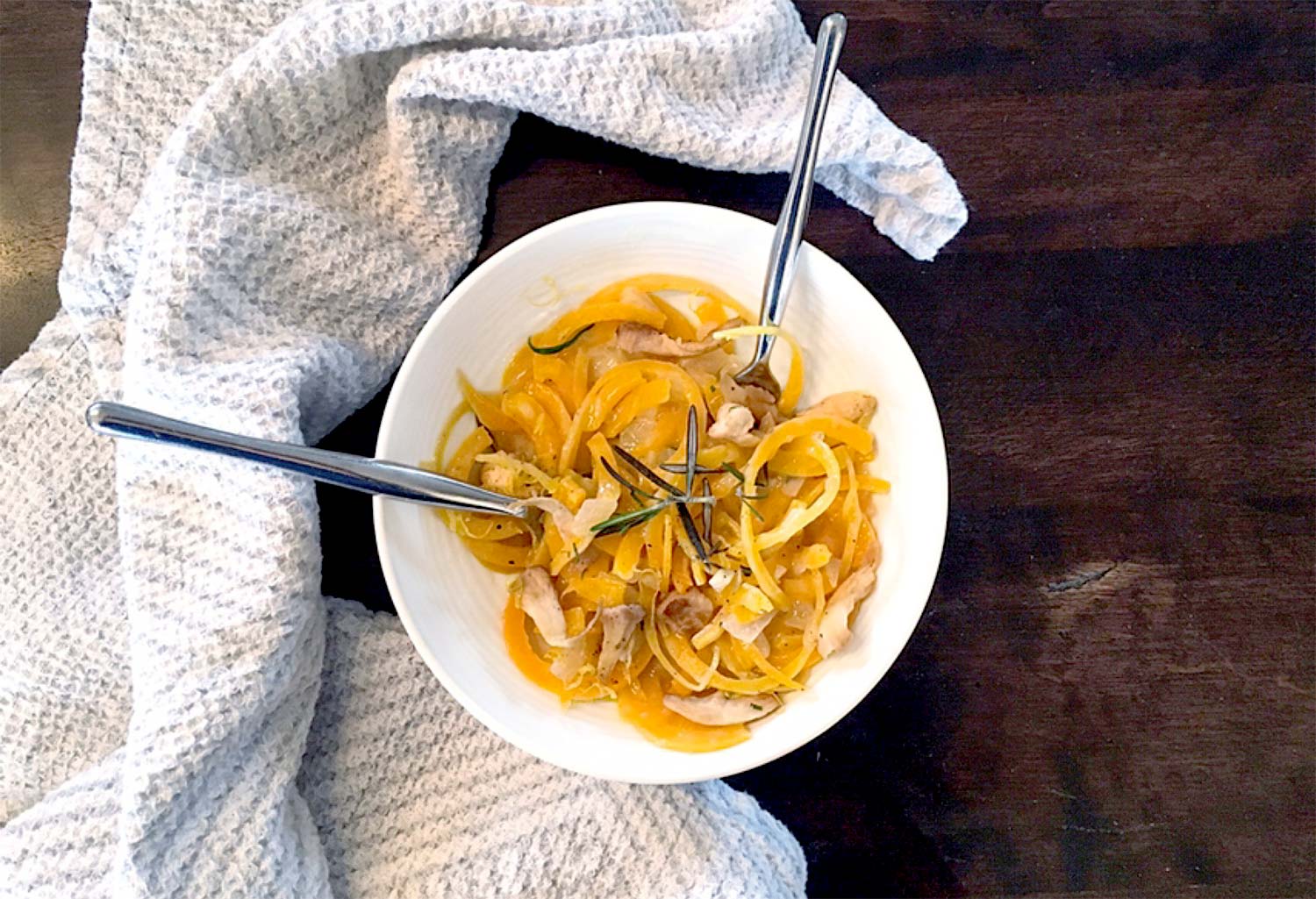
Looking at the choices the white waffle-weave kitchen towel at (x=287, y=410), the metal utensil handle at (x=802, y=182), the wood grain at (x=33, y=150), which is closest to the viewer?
the metal utensil handle at (x=802, y=182)

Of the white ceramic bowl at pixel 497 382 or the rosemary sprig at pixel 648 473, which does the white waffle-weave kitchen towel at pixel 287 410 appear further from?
the rosemary sprig at pixel 648 473

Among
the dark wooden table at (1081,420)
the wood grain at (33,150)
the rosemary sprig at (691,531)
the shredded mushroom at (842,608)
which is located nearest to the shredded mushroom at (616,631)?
the rosemary sprig at (691,531)

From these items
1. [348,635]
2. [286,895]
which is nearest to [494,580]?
[348,635]

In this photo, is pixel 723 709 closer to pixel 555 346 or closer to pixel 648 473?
pixel 648 473

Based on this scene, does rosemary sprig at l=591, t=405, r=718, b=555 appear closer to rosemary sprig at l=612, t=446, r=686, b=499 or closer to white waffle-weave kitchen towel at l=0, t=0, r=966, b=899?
rosemary sprig at l=612, t=446, r=686, b=499

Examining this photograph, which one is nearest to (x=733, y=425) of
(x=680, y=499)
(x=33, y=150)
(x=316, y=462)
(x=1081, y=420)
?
(x=680, y=499)

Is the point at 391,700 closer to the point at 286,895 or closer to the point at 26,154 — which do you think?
the point at 286,895
